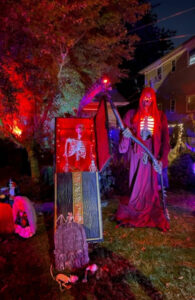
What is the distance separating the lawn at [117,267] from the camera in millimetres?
2875

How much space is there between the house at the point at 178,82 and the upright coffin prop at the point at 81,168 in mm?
14116

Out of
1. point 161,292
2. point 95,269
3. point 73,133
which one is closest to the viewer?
point 161,292

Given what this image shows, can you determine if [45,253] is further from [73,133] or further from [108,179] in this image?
[108,179]

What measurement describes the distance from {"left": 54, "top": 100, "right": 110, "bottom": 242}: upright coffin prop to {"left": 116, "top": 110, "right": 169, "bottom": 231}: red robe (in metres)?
0.68

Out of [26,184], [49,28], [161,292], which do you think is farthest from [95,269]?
[49,28]

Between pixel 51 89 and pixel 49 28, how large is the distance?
5.99 ft

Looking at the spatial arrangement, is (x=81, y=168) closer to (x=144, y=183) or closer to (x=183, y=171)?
(x=144, y=183)

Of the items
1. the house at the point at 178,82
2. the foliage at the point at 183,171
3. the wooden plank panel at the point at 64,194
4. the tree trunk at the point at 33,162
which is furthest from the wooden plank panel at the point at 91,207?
the house at the point at 178,82

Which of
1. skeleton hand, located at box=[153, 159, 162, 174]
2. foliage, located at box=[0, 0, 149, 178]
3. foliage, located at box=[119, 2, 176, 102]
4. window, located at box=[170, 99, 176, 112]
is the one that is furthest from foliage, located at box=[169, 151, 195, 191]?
foliage, located at box=[119, 2, 176, 102]

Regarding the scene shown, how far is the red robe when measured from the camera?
15.4ft

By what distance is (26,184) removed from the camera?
774 cm

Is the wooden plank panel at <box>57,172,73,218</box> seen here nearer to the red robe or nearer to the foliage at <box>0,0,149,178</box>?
the red robe

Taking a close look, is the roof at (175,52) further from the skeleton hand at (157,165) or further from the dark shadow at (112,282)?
the dark shadow at (112,282)

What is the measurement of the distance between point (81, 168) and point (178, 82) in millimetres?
18746
